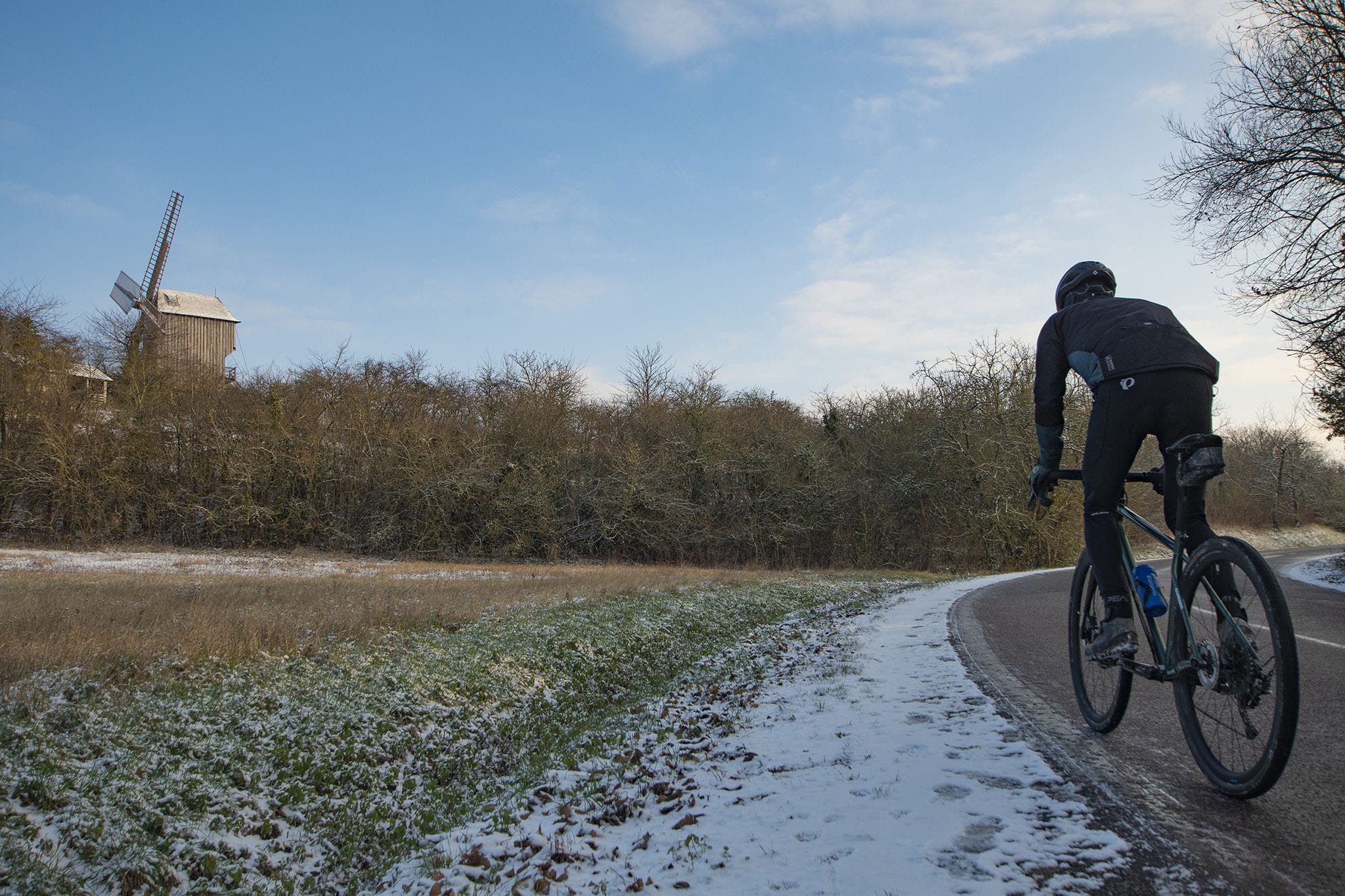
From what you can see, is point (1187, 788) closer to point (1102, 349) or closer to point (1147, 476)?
point (1147, 476)

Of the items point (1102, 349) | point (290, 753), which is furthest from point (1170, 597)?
point (290, 753)

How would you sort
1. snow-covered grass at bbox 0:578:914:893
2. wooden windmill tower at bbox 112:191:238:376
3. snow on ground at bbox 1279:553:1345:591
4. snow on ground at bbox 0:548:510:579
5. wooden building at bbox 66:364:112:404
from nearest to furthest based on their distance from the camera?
snow-covered grass at bbox 0:578:914:893 < snow on ground at bbox 1279:553:1345:591 < snow on ground at bbox 0:548:510:579 < wooden building at bbox 66:364:112:404 < wooden windmill tower at bbox 112:191:238:376

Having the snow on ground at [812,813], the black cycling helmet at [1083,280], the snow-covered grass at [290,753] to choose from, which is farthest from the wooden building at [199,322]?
the black cycling helmet at [1083,280]

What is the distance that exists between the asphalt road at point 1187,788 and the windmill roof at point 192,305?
61.0m

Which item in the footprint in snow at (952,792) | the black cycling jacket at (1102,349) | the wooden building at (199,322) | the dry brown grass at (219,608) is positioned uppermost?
the wooden building at (199,322)

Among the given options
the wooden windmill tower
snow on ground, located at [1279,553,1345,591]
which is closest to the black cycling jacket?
snow on ground, located at [1279,553,1345,591]

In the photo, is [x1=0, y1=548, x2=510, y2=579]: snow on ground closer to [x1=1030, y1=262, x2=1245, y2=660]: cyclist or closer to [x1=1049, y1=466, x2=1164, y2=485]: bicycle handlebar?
[x1=1030, y1=262, x2=1245, y2=660]: cyclist

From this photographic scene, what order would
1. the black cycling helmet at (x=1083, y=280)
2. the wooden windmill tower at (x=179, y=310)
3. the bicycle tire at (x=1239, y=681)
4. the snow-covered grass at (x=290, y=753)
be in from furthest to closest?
1. the wooden windmill tower at (x=179, y=310)
2. the snow-covered grass at (x=290, y=753)
3. the black cycling helmet at (x=1083, y=280)
4. the bicycle tire at (x=1239, y=681)

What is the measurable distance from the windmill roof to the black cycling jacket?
61.1 meters

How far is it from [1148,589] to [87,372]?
118ft

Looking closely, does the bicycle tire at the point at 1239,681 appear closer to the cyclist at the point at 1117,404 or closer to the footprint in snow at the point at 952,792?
the cyclist at the point at 1117,404

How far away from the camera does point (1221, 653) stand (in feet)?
9.04

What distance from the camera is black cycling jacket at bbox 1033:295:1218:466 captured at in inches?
120

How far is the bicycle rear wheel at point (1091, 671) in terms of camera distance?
3555mm
